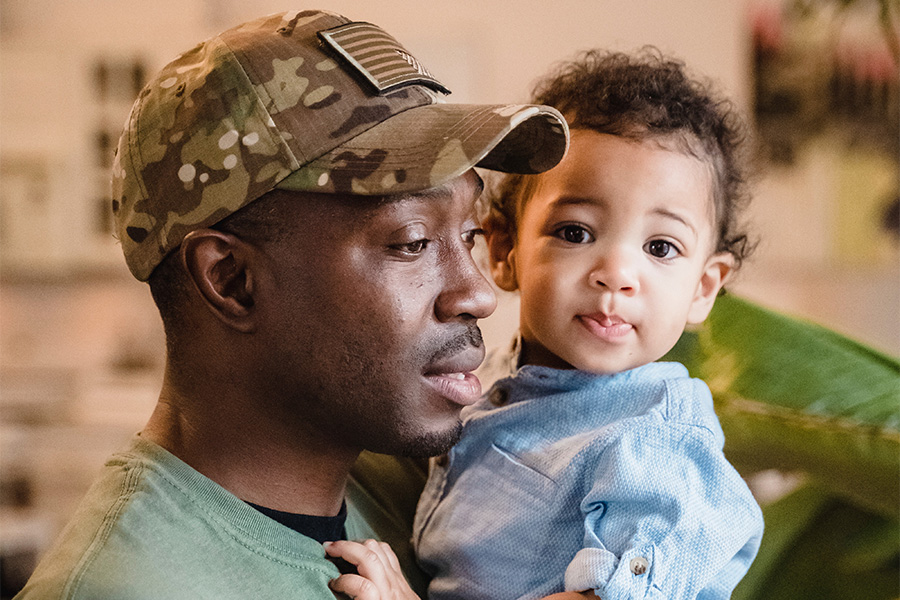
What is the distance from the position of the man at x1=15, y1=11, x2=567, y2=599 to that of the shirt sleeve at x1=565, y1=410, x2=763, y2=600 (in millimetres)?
190

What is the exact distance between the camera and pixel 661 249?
1179mm

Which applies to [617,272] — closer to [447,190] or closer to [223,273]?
[447,190]

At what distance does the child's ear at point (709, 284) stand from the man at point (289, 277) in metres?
0.40

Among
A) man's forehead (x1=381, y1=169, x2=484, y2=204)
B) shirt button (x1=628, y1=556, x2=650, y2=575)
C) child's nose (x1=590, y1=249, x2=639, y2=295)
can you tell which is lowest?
shirt button (x1=628, y1=556, x2=650, y2=575)

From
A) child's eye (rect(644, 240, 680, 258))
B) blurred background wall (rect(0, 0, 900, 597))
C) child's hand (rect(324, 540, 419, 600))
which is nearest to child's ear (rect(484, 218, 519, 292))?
child's eye (rect(644, 240, 680, 258))

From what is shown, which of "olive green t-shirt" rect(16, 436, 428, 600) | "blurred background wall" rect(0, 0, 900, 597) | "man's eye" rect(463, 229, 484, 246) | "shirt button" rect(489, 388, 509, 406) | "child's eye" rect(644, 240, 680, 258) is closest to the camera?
"olive green t-shirt" rect(16, 436, 428, 600)

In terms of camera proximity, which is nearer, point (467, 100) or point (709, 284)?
point (709, 284)

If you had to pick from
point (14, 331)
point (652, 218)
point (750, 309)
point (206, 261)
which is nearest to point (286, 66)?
point (206, 261)

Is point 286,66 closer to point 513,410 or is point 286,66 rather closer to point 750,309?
point 513,410

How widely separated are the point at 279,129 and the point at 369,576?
1.62ft

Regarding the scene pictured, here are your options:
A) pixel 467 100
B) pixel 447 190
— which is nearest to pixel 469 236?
pixel 447 190

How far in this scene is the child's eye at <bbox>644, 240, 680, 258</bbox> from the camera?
117 centimetres

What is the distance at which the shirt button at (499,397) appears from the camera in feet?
4.19

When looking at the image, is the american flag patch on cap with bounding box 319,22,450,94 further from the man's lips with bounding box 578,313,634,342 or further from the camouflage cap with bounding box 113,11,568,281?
the man's lips with bounding box 578,313,634,342
